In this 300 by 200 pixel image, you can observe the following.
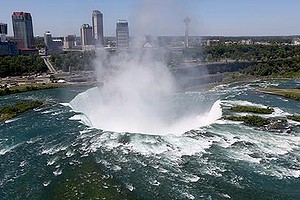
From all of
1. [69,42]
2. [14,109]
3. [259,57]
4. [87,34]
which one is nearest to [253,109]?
[14,109]

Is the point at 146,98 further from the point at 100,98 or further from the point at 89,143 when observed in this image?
the point at 89,143

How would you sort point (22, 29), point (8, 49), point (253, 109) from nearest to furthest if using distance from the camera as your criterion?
point (253, 109), point (8, 49), point (22, 29)

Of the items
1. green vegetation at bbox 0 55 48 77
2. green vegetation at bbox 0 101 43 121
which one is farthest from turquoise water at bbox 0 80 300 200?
green vegetation at bbox 0 55 48 77

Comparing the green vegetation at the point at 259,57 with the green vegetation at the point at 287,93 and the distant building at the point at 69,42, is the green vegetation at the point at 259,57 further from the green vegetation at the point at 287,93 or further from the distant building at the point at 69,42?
the distant building at the point at 69,42

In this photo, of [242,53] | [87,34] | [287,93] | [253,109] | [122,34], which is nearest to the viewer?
[253,109]

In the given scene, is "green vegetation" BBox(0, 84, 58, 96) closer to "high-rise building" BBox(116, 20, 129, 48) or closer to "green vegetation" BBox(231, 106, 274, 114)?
"high-rise building" BBox(116, 20, 129, 48)

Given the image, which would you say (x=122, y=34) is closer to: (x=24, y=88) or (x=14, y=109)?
(x=14, y=109)

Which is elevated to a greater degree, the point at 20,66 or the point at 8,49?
the point at 8,49
